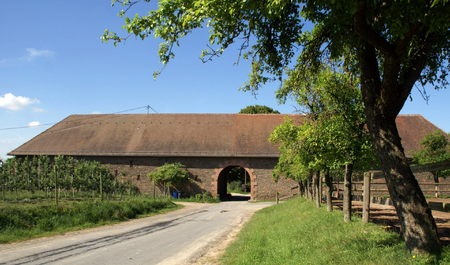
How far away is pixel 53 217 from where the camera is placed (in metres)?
10.6

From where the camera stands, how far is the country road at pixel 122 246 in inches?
257

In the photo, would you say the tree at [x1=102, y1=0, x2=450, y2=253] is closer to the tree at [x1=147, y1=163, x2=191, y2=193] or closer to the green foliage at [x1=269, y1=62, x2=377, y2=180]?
the green foliage at [x1=269, y1=62, x2=377, y2=180]

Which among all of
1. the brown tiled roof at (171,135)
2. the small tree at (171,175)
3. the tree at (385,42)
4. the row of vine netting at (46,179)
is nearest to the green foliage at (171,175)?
the small tree at (171,175)

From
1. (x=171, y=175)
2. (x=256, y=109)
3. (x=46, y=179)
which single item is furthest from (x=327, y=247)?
(x=256, y=109)

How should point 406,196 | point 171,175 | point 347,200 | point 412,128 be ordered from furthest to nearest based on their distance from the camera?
point 412,128 < point 171,175 < point 347,200 < point 406,196

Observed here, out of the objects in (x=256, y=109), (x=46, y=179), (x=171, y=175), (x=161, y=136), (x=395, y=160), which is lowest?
(x=171, y=175)

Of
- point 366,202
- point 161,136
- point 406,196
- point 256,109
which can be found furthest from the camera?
point 256,109

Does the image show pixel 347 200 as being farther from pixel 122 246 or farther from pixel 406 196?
pixel 122 246

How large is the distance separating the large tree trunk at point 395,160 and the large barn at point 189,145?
2043 centimetres

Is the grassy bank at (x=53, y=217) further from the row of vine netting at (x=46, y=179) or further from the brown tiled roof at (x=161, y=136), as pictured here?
the brown tiled roof at (x=161, y=136)

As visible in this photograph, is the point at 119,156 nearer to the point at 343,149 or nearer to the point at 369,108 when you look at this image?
the point at 343,149

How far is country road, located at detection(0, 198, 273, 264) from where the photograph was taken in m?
6.52

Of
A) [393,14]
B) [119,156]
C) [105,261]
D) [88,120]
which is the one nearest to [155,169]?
[119,156]

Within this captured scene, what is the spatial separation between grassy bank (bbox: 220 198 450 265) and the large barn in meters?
17.4
